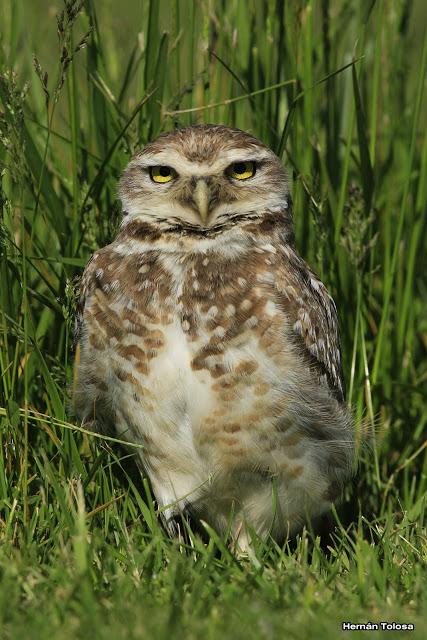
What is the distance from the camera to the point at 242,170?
3.73 meters

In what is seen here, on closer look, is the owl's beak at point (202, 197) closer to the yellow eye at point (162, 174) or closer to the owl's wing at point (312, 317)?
the yellow eye at point (162, 174)

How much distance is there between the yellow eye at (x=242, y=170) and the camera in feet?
12.1

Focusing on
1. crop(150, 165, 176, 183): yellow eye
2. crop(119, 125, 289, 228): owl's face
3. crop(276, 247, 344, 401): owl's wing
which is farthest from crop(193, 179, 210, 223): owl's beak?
crop(276, 247, 344, 401): owl's wing

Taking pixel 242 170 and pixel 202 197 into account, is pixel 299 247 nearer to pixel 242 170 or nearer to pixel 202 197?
pixel 242 170

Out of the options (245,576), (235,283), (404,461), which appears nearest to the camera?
(245,576)

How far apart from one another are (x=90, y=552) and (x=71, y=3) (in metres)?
1.79

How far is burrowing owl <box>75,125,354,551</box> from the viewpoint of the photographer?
11.5 ft

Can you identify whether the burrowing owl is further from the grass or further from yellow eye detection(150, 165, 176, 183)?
the grass

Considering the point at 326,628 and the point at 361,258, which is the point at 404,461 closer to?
the point at 361,258

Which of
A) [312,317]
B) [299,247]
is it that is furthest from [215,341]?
[299,247]

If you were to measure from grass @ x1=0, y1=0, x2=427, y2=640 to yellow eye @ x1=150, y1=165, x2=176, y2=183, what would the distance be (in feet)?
0.69

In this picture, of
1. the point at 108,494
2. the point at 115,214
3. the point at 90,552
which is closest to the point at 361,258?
the point at 115,214

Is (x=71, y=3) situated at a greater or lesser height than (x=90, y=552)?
greater

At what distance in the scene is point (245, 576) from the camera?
3.06 metres
